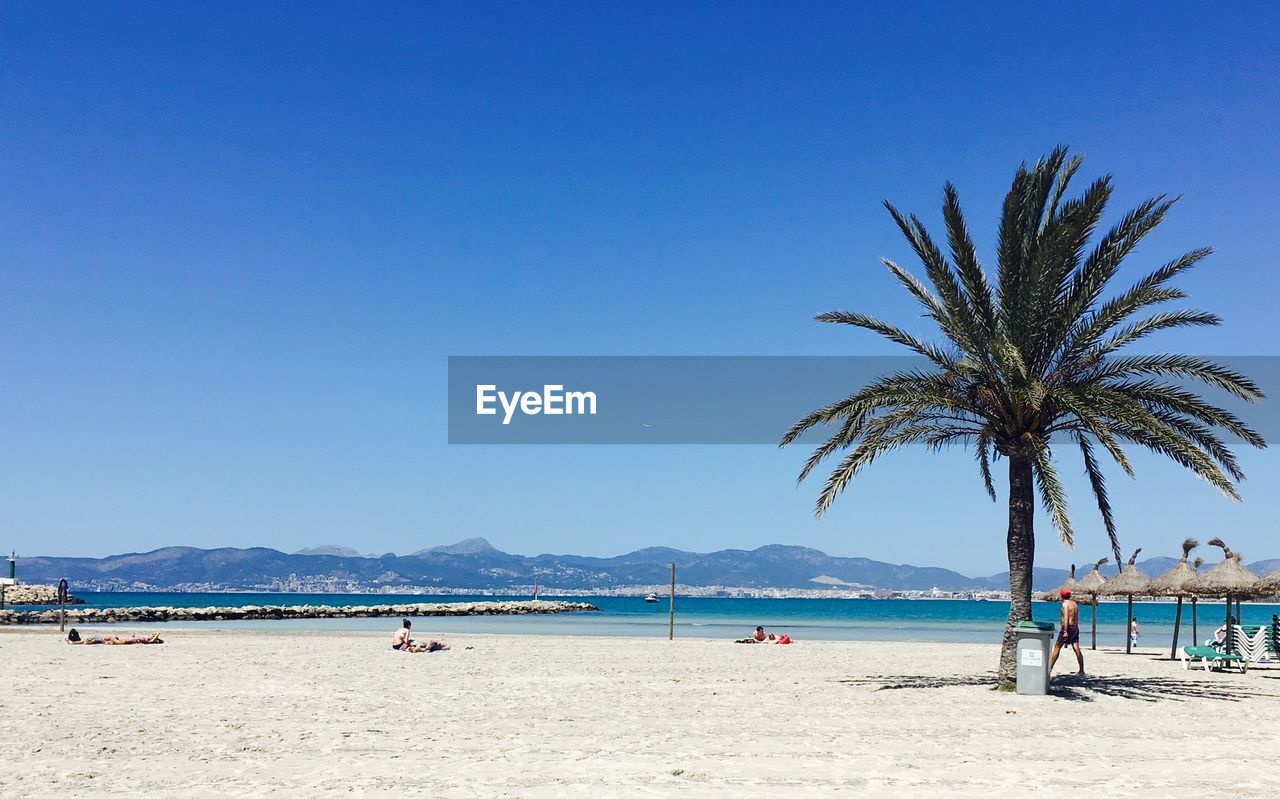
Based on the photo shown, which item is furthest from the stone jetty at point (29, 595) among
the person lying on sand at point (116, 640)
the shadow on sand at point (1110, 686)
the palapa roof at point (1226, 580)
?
the palapa roof at point (1226, 580)

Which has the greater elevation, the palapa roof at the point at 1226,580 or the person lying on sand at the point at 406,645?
the palapa roof at the point at 1226,580

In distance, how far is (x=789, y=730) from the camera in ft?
40.0

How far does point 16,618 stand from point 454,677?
143ft

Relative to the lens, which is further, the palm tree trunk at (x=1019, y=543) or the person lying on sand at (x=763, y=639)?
the person lying on sand at (x=763, y=639)

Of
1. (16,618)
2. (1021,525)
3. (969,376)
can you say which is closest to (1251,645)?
(1021,525)

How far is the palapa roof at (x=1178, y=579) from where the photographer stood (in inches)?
1022

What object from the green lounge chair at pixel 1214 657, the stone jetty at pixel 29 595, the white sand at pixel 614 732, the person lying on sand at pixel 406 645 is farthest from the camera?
the stone jetty at pixel 29 595

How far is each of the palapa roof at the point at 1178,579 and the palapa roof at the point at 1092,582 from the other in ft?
7.08

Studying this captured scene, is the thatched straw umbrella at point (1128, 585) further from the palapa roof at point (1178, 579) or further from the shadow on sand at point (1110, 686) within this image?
the shadow on sand at point (1110, 686)

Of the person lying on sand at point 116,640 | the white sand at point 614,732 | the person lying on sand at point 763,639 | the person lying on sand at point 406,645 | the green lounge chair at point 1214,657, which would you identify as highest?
the white sand at point 614,732

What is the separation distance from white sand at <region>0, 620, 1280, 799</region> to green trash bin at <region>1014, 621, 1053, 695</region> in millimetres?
521

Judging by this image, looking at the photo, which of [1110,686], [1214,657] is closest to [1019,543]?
[1110,686]

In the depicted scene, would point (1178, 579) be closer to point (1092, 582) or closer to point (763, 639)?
point (1092, 582)

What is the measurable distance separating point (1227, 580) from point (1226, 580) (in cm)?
2
